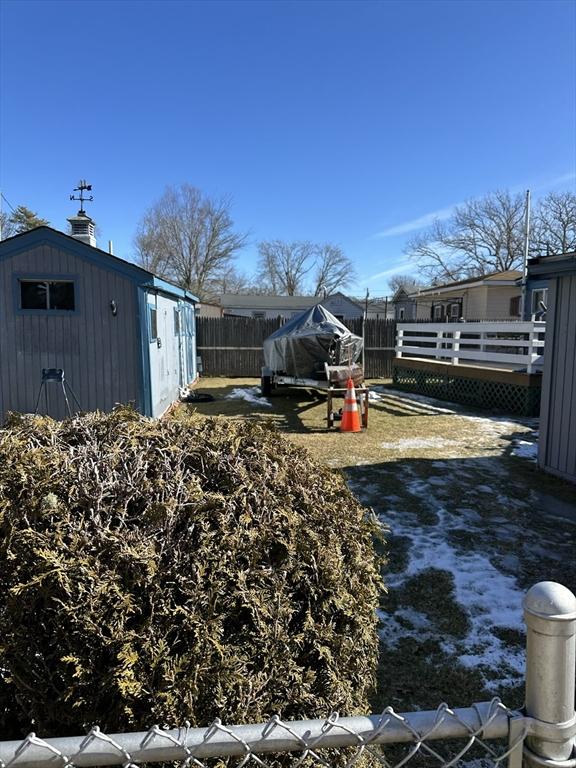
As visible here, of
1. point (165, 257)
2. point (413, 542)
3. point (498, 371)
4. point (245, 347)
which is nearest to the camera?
point (413, 542)

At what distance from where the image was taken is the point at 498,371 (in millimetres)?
10242

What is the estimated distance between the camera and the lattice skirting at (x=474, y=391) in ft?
31.9

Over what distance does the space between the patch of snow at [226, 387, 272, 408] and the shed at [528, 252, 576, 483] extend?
6.03 metres

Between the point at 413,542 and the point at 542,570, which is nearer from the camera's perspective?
the point at 542,570

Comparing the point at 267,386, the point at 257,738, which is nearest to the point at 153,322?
the point at 267,386

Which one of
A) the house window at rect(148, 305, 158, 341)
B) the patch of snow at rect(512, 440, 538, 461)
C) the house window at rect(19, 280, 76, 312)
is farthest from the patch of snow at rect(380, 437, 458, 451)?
the house window at rect(19, 280, 76, 312)

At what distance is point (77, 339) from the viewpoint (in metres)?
8.18

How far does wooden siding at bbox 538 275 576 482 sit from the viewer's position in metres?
5.43

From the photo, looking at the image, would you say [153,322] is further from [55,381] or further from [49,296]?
[55,381]

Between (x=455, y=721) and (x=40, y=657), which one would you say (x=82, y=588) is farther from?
(x=455, y=721)

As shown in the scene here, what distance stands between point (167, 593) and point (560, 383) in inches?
216

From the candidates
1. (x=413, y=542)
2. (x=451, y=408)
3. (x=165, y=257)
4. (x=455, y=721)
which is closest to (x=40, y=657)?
(x=455, y=721)

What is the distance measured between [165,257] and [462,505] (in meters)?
37.5

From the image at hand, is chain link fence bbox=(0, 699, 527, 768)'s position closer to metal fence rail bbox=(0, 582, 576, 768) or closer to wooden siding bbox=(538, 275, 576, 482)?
metal fence rail bbox=(0, 582, 576, 768)
